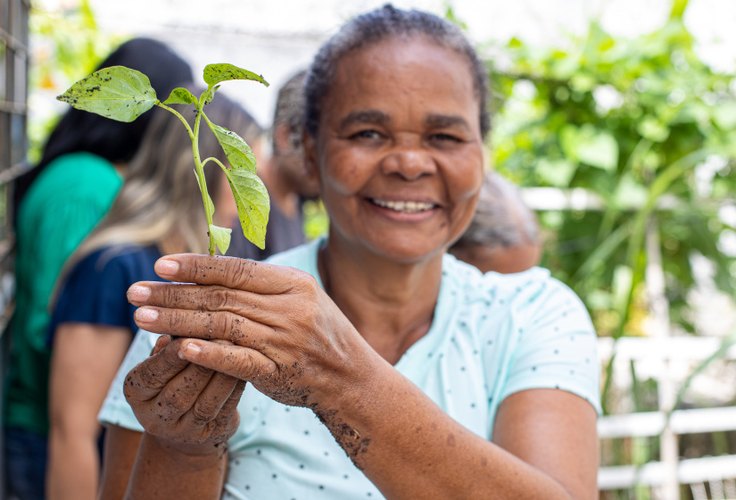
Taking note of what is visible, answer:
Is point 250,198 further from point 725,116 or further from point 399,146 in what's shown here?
point 725,116

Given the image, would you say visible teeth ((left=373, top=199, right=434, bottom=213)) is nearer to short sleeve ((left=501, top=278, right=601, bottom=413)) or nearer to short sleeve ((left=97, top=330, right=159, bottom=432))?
short sleeve ((left=501, top=278, right=601, bottom=413))

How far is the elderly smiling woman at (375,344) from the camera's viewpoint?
105cm

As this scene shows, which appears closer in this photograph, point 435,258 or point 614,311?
point 435,258

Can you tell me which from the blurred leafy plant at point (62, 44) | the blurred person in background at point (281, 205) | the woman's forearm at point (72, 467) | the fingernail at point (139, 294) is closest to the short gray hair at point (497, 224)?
the blurred person in background at point (281, 205)

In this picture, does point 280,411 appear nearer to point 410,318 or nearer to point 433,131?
point 410,318

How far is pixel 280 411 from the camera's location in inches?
57.2

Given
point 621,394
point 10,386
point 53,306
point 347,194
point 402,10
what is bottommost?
point 621,394

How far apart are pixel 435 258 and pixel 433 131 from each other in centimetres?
27

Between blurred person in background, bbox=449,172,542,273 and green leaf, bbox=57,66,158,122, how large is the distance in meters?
1.62

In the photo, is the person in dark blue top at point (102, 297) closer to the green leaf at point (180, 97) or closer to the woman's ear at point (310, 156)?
the woman's ear at point (310, 156)

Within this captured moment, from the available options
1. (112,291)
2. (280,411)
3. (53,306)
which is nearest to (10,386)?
(53,306)

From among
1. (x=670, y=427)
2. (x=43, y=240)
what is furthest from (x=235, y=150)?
(x=670, y=427)

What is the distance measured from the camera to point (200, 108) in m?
1.02

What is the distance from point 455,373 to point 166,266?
2.30 ft
